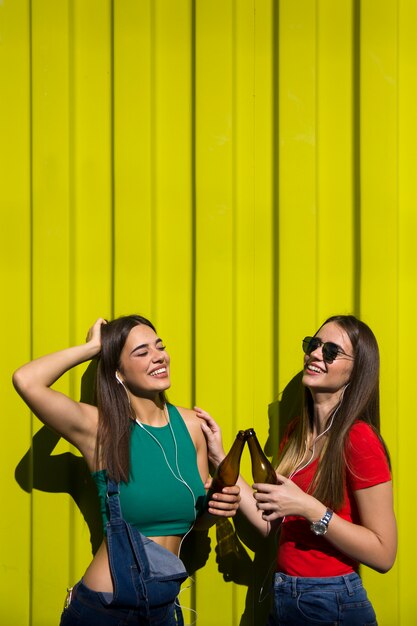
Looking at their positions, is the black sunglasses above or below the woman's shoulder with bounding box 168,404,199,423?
above

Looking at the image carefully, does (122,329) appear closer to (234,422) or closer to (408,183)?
(234,422)

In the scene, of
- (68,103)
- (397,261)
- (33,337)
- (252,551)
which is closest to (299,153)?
(397,261)

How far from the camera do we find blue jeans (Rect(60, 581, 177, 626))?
10.2ft

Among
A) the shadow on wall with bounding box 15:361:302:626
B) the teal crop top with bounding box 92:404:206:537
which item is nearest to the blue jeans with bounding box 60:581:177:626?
the teal crop top with bounding box 92:404:206:537

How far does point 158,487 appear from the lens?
10.6 feet

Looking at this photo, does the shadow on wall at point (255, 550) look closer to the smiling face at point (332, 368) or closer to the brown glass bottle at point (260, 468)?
the smiling face at point (332, 368)

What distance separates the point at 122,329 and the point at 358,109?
1.43 m

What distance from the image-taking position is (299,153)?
12.4 ft

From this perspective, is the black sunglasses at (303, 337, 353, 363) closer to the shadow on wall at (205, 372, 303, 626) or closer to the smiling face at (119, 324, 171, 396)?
the shadow on wall at (205, 372, 303, 626)

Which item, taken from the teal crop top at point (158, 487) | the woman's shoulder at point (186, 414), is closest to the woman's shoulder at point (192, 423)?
the woman's shoulder at point (186, 414)

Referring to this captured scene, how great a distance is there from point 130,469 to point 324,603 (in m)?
0.84

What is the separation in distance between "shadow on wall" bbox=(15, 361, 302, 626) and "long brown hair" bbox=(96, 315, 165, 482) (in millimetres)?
467

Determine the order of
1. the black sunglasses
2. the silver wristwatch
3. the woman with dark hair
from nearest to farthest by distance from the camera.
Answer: the silver wristwatch → the woman with dark hair → the black sunglasses

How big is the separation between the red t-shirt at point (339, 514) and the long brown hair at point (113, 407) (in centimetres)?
66
